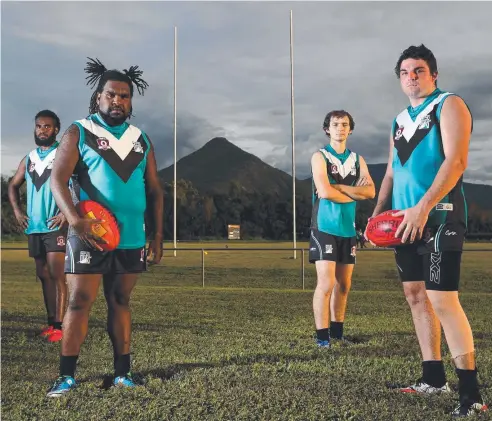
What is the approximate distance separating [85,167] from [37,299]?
8.84 metres

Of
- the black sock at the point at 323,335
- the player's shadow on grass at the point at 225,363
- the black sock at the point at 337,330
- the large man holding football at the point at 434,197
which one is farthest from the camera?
the black sock at the point at 337,330

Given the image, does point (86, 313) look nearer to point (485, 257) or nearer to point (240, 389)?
point (240, 389)

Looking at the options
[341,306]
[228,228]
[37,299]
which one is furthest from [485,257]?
[341,306]

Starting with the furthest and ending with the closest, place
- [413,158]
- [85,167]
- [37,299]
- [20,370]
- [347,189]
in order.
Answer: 1. [37,299]
2. [347,189]
3. [20,370]
4. [85,167]
5. [413,158]

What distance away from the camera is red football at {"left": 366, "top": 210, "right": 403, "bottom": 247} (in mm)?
4090

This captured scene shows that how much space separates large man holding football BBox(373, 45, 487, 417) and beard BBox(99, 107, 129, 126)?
1932 mm

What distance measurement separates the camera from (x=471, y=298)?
518 inches

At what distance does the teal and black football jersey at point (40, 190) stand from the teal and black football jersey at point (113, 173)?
8.61 ft

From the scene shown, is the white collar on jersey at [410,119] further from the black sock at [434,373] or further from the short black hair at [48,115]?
the short black hair at [48,115]

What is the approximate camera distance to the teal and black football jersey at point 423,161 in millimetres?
3922

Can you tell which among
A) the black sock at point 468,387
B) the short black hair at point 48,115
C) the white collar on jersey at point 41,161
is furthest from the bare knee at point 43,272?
the black sock at point 468,387

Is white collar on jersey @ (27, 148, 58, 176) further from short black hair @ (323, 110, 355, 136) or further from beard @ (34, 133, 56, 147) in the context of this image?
short black hair @ (323, 110, 355, 136)

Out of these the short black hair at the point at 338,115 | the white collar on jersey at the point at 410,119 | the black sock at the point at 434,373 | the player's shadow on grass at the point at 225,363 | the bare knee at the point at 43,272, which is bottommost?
the player's shadow on grass at the point at 225,363

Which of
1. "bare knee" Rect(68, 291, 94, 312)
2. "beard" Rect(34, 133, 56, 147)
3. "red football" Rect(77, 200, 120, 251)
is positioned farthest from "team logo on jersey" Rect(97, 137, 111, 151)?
"beard" Rect(34, 133, 56, 147)
